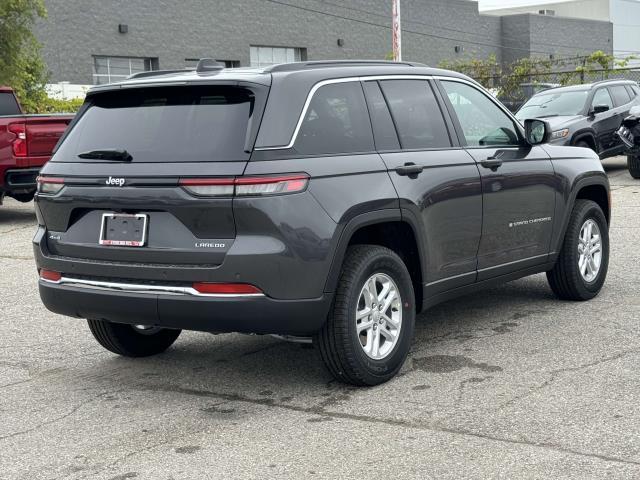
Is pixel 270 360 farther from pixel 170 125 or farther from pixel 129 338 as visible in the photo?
pixel 170 125

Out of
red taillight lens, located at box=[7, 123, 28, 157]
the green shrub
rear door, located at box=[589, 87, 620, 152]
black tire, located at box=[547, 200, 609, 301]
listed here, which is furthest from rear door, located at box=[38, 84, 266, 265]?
the green shrub

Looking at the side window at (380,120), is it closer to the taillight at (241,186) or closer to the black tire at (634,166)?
the taillight at (241,186)

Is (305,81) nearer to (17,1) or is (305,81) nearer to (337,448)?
(337,448)

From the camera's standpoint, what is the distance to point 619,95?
1886cm

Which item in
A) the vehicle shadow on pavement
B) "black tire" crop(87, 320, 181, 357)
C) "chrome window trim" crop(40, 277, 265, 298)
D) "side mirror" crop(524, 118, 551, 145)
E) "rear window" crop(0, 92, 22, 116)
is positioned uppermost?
"rear window" crop(0, 92, 22, 116)

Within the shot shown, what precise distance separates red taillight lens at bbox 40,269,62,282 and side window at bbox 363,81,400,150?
199 cm

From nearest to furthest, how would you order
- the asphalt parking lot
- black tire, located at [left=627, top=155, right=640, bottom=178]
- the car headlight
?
the asphalt parking lot < the car headlight < black tire, located at [left=627, top=155, right=640, bottom=178]

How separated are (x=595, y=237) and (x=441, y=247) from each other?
228cm

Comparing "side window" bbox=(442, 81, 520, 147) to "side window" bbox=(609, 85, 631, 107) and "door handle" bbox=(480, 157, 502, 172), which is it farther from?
"side window" bbox=(609, 85, 631, 107)

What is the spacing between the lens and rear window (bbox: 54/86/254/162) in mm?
5273

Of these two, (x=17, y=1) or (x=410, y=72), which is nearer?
(x=410, y=72)

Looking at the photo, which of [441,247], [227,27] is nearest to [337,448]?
[441,247]

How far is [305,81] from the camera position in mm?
5566

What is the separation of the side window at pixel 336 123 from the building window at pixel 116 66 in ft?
104
